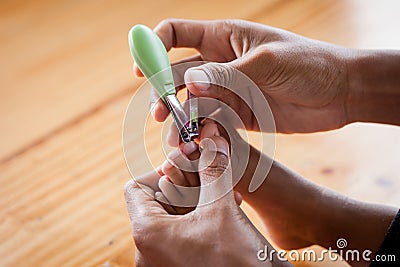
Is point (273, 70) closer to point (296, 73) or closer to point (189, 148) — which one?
point (296, 73)

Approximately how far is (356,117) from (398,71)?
8cm

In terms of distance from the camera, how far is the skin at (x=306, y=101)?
850 mm

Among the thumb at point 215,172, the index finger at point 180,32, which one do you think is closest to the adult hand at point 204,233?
the thumb at point 215,172

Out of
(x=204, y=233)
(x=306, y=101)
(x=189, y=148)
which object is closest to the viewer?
(x=204, y=233)

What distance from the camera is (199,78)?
753mm

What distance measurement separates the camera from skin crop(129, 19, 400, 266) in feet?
2.79

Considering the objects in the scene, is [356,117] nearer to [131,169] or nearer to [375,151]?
[375,151]

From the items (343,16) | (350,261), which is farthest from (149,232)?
(343,16)

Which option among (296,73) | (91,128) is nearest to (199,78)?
(296,73)

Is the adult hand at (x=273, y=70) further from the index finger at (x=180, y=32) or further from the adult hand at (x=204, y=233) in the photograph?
the adult hand at (x=204, y=233)

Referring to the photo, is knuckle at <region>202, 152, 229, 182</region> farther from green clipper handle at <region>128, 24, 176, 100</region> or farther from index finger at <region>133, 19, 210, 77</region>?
index finger at <region>133, 19, 210, 77</region>

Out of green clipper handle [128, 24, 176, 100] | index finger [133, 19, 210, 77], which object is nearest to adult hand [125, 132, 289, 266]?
green clipper handle [128, 24, 176, 100]

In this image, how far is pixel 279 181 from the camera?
2.94ft

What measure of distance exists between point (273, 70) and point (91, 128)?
44 cm
